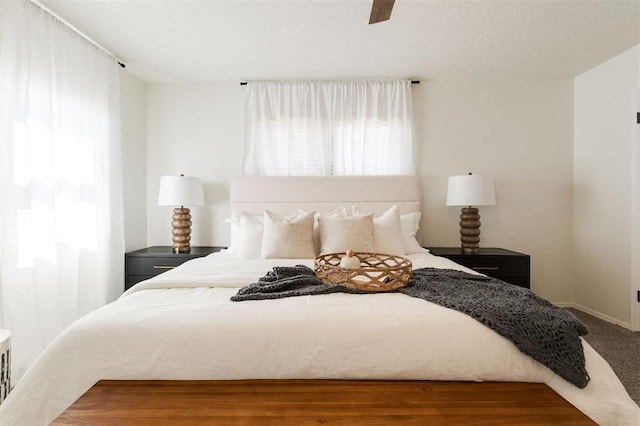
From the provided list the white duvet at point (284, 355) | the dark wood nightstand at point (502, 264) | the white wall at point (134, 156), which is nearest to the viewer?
the white duvet at point (284, 355)

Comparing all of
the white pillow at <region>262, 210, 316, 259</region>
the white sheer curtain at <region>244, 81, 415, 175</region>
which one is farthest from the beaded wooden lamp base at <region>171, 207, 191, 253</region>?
the white pillow at <region>262, 210, 316, 259</region>

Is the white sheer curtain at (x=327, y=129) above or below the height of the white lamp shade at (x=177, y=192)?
above

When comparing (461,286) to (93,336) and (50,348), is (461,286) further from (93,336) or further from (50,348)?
(50,348)

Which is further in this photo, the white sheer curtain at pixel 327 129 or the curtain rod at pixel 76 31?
the white sheer curtain at pixel 327 129

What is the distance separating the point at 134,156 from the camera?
3.61 meters

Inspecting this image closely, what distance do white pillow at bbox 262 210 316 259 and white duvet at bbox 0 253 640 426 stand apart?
4.51 ft

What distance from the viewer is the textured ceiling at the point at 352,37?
2.39 metres

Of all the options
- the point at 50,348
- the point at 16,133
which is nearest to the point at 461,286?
the point at 50,348

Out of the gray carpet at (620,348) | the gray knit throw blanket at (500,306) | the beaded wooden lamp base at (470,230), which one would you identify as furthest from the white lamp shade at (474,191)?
the gray knit throw blanket at (500,306)

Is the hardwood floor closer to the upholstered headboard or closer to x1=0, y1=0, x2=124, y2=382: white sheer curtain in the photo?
x1=0, y1=0, x2=124, y2=382: white sheer curtain

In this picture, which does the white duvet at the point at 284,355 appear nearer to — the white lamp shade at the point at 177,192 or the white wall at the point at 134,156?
the white lamp shade at the point at 177,192

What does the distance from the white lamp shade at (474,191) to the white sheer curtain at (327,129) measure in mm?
553

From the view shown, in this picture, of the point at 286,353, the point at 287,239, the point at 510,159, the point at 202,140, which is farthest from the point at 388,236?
the point at 202,140

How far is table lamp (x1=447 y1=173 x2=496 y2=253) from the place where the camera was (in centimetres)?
325
